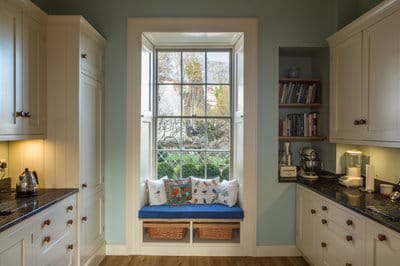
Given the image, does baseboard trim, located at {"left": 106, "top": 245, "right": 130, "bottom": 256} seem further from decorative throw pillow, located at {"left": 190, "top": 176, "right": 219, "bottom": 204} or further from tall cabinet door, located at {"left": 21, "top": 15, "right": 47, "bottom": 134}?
tall cabinet door, located at {"left": 21, "top": 15, "right": 47, "bottom": 134}

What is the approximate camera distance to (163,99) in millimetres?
3762

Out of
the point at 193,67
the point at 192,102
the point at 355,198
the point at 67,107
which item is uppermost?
the point at 193,67

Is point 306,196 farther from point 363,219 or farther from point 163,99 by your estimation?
point 163,99

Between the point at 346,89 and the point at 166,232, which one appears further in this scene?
the point at 166,232

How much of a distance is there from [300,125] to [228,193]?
111 cm

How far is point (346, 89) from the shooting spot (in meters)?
2.72

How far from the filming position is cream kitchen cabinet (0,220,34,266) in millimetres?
1525

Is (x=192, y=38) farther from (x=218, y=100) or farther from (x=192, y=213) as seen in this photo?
(x=192, y=213)

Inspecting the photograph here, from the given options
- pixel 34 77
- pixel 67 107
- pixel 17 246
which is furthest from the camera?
pixel 67 107

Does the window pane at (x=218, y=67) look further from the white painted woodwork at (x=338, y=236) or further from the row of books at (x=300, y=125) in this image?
the white painted woodwork at (x=338, y=236)

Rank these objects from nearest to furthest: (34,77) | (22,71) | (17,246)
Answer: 1. (17,246)
2. (22,71)
3. (34,77)

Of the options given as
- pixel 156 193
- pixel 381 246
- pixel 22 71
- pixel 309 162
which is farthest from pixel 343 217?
pixel 22 71

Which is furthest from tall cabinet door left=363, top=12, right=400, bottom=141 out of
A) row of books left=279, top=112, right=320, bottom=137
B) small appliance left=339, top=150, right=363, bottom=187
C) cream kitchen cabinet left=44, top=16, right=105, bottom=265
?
cream kitchen cabinet left=44, top=16, right=105, bottom=265

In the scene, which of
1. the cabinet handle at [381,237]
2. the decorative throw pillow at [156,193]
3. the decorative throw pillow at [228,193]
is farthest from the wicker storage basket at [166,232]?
the cabinet handle at [381,237]
